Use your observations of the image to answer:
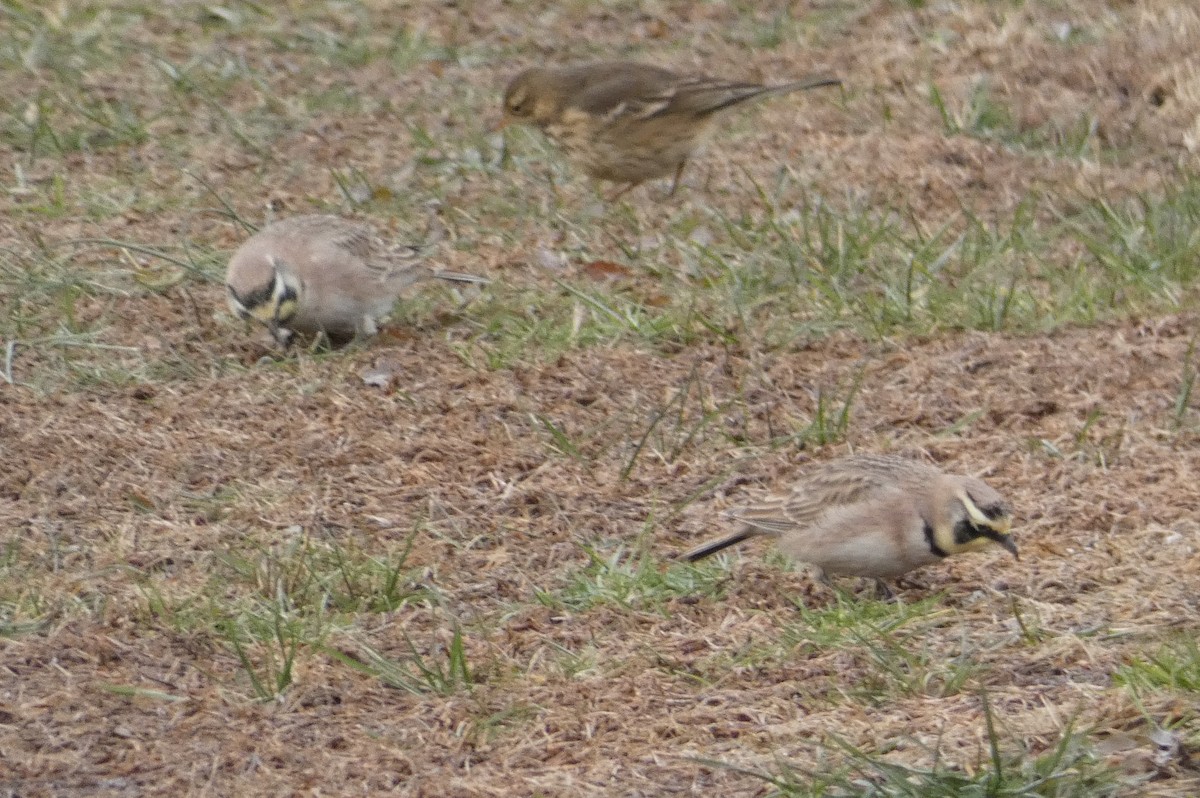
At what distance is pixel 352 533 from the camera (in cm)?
633

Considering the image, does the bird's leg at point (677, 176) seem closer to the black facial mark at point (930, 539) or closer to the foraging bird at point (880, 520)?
the foraging bird at point (880, 520)

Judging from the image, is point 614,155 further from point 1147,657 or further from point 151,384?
point 1147,657

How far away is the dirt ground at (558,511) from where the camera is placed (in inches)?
193

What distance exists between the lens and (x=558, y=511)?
6.51 metres

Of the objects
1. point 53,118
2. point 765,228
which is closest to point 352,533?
point 765,228

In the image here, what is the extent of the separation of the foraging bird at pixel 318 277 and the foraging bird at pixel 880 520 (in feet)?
8.13

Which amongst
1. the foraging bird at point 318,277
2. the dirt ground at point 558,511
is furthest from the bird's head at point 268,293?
the dirt ground at point 558,511

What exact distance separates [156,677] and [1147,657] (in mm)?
2599

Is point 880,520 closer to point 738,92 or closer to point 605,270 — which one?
point 605,270

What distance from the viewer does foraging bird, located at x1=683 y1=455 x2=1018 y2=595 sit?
5.65m

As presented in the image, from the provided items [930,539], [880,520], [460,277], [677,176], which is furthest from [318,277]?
[930,539]

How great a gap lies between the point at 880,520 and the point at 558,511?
121 centimetres

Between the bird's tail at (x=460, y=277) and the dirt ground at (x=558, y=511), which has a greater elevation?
the dirt ground at (x=558, y=511)

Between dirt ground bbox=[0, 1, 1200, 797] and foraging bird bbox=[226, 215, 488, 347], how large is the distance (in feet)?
0.62
